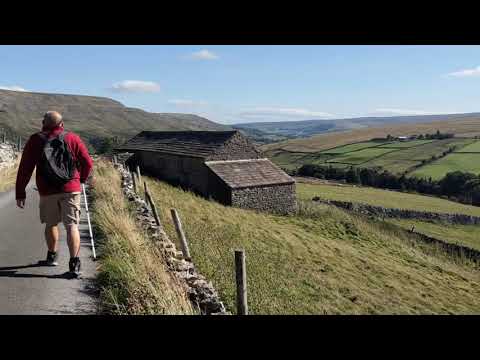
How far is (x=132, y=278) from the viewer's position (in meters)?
4.66

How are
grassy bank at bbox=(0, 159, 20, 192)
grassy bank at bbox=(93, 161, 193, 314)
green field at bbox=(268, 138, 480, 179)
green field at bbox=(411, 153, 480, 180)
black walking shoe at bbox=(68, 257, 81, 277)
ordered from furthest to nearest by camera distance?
green field at bbox=(268, 138, 480, 179) < green field at bbox=(411, 153, 480, 180) < grassy bank at bbox=(0, 159, 20, 192) < black walking shoe at bbox=(68, 257, 81, 277) < grassy bank at bbox=(93, 161, 193, 314)

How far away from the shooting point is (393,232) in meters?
29.9

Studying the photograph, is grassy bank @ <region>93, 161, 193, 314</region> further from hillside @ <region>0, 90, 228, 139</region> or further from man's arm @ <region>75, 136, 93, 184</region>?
hillside @ <region>0, 90, 228, 139</region>

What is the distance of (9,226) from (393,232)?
2748 cm

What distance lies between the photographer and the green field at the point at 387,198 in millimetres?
40656

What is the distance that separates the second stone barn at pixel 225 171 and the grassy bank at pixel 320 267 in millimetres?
1841

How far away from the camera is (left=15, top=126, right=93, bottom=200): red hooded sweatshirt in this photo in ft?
15.7

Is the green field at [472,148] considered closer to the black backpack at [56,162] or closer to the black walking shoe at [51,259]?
the black walking shoe at [51,259]

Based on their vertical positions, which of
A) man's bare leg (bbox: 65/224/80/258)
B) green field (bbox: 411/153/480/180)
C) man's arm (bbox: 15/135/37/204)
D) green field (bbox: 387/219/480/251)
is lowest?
green field (bbox: 387/219/480/251)

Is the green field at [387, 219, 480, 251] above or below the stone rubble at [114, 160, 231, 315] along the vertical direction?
below

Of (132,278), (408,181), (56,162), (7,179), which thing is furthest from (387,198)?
(56,162)

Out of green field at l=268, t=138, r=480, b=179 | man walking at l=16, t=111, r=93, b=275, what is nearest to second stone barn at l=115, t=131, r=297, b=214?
man walking at l=16, t=111, r=93, b=275

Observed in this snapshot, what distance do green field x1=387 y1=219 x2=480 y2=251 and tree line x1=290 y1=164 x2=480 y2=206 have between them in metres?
14.4
